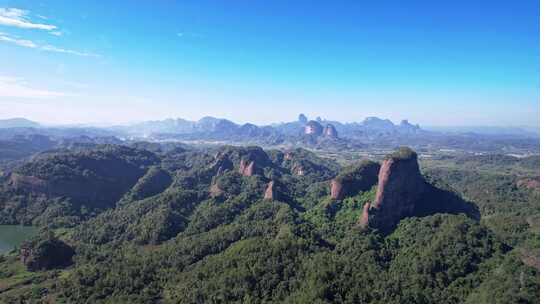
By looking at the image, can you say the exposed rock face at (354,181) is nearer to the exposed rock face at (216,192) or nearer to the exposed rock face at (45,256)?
the exposed rock face at (216,192)

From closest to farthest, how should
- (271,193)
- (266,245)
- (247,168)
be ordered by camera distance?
(266,245) → (271,193) → (247,168)

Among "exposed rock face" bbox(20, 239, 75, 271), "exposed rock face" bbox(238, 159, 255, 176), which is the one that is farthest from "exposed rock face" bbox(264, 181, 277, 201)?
"exposed rock face" bbox(20, 239, 75, 271)

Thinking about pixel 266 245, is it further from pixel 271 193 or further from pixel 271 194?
pixel 271 193

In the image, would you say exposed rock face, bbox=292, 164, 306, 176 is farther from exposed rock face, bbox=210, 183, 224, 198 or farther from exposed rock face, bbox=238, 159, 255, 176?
exposed rock face, bbox=210, 183, 224, 198

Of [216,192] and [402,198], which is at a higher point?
[402,198]

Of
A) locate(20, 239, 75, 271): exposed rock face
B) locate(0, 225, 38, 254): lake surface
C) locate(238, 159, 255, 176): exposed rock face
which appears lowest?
locate(0, 225, 38, 254): lake surface

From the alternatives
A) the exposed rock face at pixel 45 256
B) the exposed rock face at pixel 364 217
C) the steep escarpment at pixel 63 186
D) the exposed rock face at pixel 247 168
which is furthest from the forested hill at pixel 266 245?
the exposed rock face at pixel 247 168

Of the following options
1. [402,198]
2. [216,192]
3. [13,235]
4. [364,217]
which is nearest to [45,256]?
[13,235]
